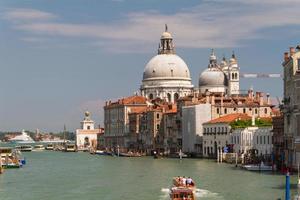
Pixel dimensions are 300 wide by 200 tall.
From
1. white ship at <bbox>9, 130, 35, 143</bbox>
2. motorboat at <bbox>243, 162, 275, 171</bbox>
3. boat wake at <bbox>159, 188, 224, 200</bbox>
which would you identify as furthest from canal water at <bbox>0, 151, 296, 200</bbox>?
white ship at <bbox>9, 130, 35, 143</bbox>

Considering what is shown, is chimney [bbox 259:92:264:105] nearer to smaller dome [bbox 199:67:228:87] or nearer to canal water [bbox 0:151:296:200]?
smaller dome [bbox 199:67:228:87]

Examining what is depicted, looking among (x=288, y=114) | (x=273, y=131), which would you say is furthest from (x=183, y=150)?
(x=288, y=114)

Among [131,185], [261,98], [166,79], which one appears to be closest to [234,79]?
[166,79]

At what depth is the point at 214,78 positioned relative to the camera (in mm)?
79812

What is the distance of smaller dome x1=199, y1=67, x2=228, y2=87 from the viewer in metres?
79.6

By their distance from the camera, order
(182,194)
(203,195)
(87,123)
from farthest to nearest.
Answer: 1. (87,123)
2. (203,195)
3. (182,194)

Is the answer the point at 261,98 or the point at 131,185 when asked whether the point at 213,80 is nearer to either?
the point at 261,98

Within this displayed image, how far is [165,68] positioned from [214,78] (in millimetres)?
6946

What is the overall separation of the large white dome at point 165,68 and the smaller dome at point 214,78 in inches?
194

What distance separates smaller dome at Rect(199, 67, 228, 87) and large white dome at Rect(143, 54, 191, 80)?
Result: 4919mm

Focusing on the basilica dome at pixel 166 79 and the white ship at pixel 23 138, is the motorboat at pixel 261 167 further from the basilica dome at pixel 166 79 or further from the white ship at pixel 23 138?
the white ship at pixel 23 138

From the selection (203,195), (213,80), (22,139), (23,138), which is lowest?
(203,195)

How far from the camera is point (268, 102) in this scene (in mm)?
66062

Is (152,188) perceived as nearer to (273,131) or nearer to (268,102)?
(273,131)
